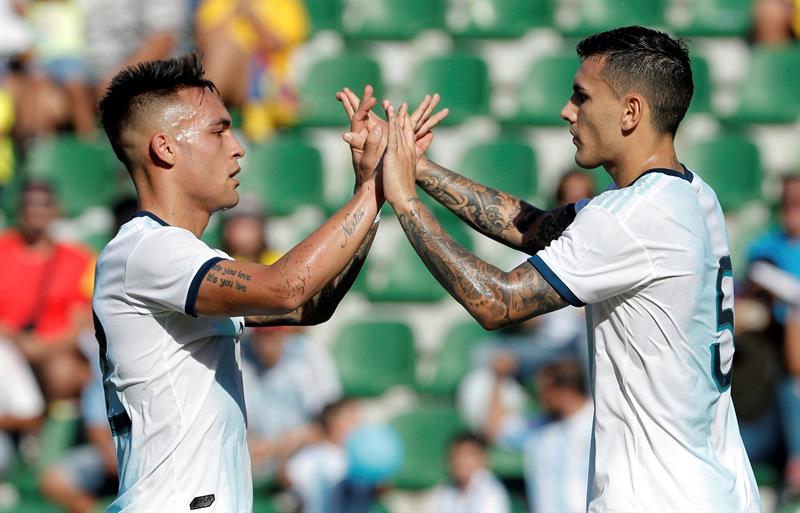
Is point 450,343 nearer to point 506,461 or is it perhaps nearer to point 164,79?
point 506,461

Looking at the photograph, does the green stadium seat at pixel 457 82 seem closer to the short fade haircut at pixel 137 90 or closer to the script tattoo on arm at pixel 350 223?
the short fade haircut at pixel 137 90

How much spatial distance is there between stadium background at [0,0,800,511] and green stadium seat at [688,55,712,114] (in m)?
0.01

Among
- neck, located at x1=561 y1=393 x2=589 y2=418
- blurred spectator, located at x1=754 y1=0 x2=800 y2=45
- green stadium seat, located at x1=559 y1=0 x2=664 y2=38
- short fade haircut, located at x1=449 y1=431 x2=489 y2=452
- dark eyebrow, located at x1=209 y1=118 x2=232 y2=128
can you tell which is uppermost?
green stadium seat, located at x1=559 y1=0 x2=664 y2=38

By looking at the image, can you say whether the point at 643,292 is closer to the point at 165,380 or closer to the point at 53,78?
the point at 165,380

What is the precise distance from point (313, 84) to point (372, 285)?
1.91 m

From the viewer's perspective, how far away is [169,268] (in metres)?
3.58

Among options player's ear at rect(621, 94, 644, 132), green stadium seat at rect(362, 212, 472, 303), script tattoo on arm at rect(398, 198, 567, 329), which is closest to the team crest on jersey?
script tattoo on arm at rect(398, 198, 567, 329)

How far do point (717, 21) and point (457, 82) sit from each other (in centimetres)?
209

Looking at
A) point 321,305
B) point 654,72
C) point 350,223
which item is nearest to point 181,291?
point 350,223

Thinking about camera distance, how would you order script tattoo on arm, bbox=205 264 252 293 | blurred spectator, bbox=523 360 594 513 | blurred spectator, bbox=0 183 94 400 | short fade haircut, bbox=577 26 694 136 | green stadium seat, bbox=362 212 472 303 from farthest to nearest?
1. green stadium seat, bbox=362 212 472 303
2. blurred spectator, bbox=0 183 94 400
3. blurred spectator, bbox=523 360 594 513
4. short fade haircut, bbox=577 26 694 136
5. script tattoo on arm, bbox=205 264 252 293

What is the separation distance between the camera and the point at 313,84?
9750 mm

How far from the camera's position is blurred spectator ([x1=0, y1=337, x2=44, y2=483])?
7789 millimetres

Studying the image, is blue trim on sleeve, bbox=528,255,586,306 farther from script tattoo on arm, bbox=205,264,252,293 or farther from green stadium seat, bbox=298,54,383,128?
green stadium seat, bbox=298,54,383,128

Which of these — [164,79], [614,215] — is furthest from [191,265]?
[614,215]
